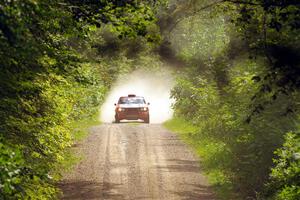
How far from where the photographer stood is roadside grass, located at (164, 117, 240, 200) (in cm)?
1696

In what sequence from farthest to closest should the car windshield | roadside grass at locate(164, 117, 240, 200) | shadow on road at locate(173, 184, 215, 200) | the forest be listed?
the car windshield → roadside grass at locate(164, 117, 240, 200) → shadow on road at locate(173, 184, 215, 200) → the forest

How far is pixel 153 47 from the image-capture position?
11383mm

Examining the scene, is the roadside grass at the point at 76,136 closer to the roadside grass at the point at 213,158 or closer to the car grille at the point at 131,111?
the car grille at the point at 131,111

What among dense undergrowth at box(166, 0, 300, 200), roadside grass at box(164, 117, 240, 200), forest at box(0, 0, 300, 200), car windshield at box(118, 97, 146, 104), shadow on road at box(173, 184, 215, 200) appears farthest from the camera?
car windshield at box(118, 97, 146, 104)

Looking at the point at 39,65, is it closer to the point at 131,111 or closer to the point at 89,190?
the point at 89,190

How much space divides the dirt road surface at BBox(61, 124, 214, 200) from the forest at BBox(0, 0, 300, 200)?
629 mm

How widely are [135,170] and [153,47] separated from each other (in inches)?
360

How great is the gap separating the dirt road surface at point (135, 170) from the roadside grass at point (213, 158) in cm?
27

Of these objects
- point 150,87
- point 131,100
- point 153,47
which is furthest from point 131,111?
point 153,47

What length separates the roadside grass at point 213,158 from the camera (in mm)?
16959

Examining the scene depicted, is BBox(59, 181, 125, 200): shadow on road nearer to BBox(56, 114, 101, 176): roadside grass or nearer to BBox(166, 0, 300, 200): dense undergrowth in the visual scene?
BBox(56, 114, 101, 176): roadside grass

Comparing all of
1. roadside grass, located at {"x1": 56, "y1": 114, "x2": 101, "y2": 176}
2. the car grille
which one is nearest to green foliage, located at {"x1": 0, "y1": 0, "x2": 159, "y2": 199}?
roadside grass, located at {"x1": 56, "y1": 114, "x2": 101, "y2": 176}

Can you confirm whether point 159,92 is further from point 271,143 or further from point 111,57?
point 271,143

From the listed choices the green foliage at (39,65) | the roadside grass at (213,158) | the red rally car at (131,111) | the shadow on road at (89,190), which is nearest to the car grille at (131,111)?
the red rally car at (131,111)
